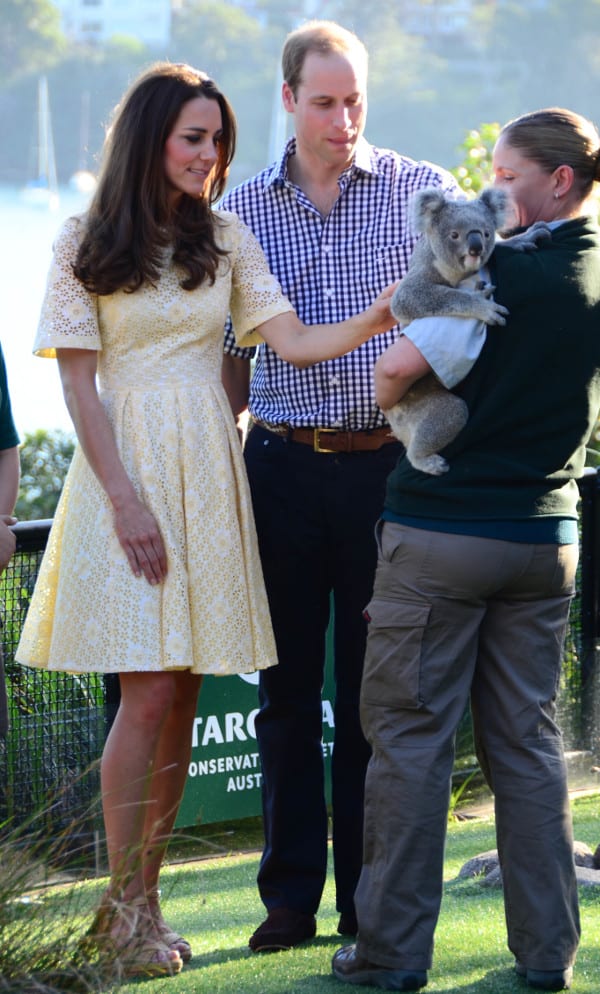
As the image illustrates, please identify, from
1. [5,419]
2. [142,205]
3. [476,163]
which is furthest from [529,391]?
[476,163]

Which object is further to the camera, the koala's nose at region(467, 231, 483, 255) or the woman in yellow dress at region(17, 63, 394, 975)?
the woman in yellow dress at region(17, 63, 394, 975)

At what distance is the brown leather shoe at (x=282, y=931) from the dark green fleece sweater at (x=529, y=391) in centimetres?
120

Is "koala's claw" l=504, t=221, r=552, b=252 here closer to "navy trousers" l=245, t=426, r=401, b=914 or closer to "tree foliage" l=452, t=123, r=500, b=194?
"navy trousers" l=245, t=426, r=401, b=914

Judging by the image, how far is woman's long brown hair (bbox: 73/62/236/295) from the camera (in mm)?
3139

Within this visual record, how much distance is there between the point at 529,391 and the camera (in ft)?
9.37

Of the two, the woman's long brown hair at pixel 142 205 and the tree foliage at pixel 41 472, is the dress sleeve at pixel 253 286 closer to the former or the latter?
the woman's long brown hair at pixel 142 205

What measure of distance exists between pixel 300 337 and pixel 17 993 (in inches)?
65.8

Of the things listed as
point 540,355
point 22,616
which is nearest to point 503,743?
point 540,355

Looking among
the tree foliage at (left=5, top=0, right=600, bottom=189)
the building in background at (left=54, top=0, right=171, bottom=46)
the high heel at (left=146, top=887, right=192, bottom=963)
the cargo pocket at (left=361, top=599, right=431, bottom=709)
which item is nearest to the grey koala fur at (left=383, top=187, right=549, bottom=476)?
the cargo pocket at (left=361, top=599, right=431, bottom=709)

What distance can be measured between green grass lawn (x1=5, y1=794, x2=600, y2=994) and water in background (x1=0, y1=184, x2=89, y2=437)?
37.7 feet

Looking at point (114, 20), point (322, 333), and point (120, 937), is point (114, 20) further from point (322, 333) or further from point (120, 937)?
point (120, 937)

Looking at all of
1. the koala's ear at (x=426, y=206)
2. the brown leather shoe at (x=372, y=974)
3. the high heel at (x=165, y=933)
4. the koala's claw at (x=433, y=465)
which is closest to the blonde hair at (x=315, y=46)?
the koala's ear at (x=426, y=206)

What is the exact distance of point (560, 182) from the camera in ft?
9.80

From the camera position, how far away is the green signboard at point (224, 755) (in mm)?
5008
